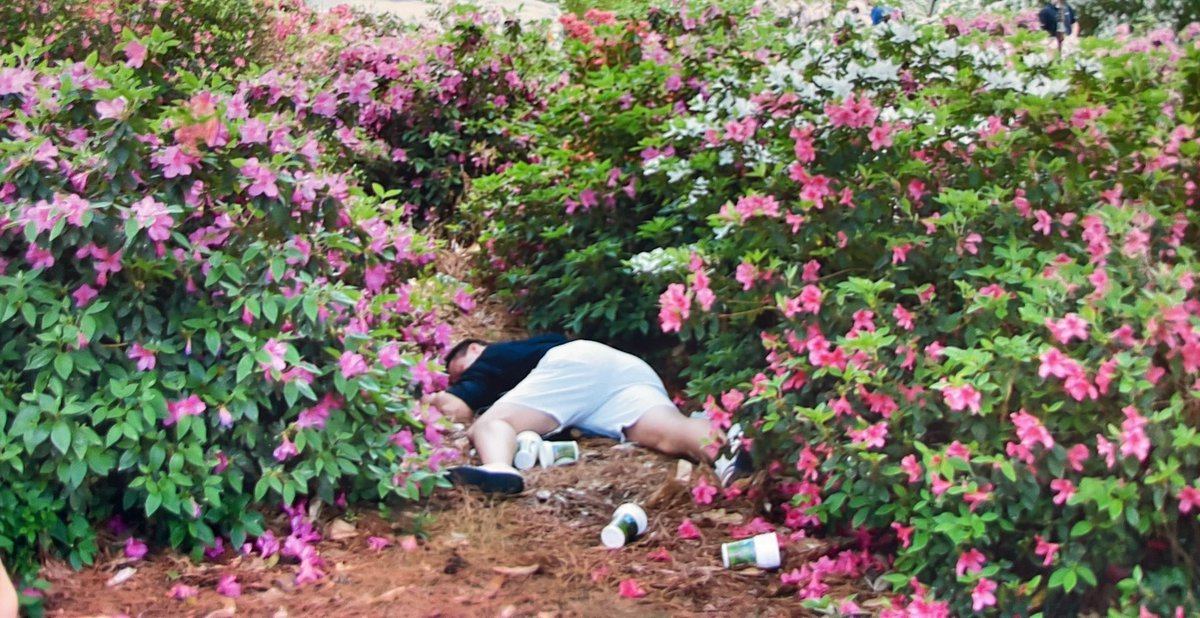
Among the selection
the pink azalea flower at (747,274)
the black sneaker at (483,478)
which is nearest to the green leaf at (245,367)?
the black sneaker at (483,478)

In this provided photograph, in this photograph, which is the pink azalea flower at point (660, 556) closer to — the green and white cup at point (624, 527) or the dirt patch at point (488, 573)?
the dirt patch at point (488, 573)

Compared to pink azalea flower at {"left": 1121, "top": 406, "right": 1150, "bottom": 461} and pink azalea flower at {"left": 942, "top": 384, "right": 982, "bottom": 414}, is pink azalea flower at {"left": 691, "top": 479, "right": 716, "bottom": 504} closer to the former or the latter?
pink azalea flower at {"left": 942, "top": 384, "right": 982, "bottom": 414}

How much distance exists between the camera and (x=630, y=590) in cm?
343

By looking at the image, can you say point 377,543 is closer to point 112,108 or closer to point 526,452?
point 526,452

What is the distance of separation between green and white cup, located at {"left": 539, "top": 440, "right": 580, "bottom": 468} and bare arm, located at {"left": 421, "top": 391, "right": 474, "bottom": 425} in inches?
17.0

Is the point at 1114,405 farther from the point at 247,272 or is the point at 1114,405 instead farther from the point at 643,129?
the point at 643,129

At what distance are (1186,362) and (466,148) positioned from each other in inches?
197

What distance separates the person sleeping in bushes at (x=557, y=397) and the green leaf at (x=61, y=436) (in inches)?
57.2

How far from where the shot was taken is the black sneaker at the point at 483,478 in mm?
4090

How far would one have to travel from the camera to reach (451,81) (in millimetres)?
7188

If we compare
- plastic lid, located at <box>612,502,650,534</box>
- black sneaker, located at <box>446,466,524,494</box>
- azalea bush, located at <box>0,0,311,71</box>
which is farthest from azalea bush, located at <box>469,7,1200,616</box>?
azalea bush, located at <box>0,0,311,71</box>

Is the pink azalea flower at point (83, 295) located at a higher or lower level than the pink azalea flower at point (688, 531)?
higher


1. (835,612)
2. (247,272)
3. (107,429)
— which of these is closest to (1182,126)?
(835,612)

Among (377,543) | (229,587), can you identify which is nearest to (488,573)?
(377,543)
